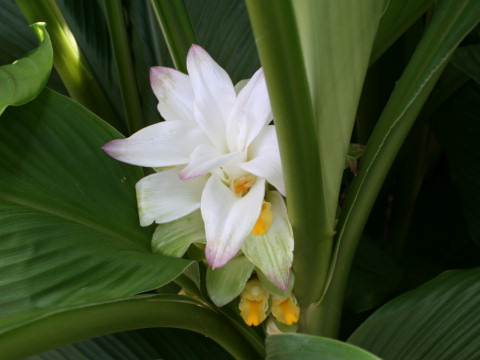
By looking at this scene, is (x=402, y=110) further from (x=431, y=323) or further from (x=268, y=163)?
(x=431, y=323)

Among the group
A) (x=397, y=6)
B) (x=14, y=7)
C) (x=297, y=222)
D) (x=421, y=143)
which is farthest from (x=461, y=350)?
(x=14, y=7)

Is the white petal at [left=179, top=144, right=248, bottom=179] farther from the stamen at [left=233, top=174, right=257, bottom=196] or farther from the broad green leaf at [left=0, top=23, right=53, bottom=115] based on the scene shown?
the broad green leaf at [left=0, top=23, right=53, bottom=115]

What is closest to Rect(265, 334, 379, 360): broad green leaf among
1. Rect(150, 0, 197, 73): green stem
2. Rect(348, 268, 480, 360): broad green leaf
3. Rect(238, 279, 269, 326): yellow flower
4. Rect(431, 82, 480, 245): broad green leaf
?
Rect(238, 279, 269, 326): yellow flower

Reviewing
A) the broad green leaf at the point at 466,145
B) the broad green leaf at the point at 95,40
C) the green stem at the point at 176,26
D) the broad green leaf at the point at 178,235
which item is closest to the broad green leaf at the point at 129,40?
the broad green leaf at the point at 95,40

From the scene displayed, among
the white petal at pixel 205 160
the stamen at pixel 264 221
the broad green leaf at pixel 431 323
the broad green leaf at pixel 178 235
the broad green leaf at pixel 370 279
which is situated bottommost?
the broad green leaf at pixel 370 279

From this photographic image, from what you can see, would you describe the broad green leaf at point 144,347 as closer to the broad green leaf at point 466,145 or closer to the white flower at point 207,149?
the white flower at point 207,149

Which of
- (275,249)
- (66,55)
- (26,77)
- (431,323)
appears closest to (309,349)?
(275,249)
